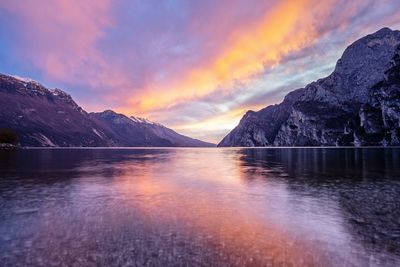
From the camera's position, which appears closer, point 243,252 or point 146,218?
point 243,252

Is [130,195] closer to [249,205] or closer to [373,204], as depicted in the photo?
[249,205]

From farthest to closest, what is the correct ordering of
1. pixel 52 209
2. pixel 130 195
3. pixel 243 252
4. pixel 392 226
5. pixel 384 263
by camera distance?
pixel 130 195 < pixel 52 209 < pixel 392 226 < pixel 243 252 < pixel 384 263

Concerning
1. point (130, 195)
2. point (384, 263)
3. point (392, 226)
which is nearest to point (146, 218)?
point (130, 195)

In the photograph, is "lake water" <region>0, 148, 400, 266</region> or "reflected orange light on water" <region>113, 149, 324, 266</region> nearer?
"lake water" <region>0, 148, 400, 266</region>

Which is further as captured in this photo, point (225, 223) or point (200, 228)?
point (225, 223)

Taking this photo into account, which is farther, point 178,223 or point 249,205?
point 249,205

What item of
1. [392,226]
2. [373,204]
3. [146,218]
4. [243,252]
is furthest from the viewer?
[373,204]

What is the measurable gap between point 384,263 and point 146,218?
13834mm

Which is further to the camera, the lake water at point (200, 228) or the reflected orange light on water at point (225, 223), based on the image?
the reflected orange light on water at point (225, 223)

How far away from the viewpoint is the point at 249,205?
84.2ft

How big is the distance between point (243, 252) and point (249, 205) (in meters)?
11.8

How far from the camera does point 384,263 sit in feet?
41.8

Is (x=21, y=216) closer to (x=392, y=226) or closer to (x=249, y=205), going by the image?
(x=249, y=205)

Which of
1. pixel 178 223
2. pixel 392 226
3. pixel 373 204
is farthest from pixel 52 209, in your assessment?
pixel 373 204
